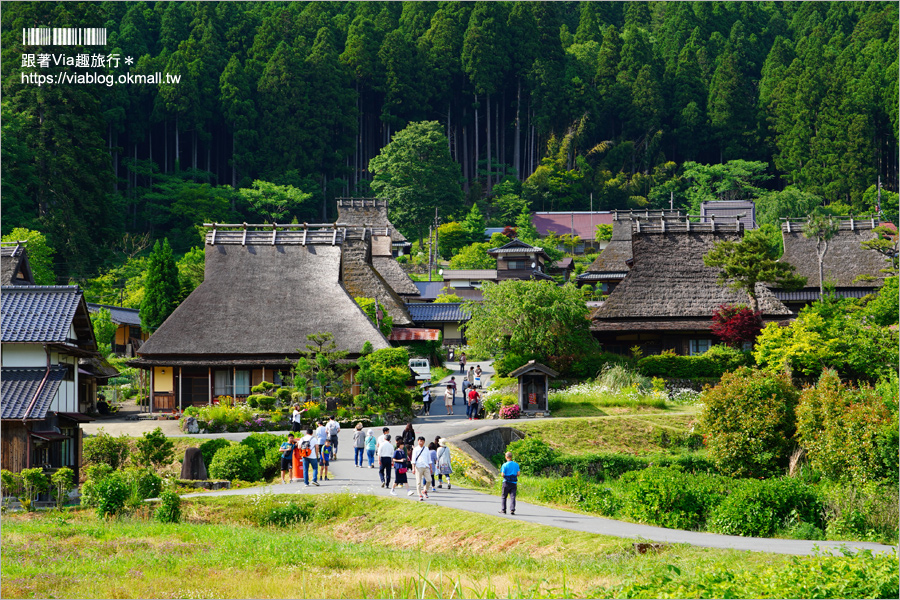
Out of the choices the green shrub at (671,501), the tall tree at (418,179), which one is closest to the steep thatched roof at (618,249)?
the tall tree at (418,179)

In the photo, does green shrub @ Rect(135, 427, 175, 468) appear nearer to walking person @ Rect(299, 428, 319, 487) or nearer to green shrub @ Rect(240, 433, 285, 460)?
green shrub @ Rect(240, 433, 285, 460)

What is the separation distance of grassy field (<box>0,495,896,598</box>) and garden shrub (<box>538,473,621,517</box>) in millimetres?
3187

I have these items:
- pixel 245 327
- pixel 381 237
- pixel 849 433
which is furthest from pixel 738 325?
pixel 381 237

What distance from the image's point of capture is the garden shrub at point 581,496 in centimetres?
2034

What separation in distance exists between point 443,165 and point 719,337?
49734mm

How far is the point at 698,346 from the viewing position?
140 ft

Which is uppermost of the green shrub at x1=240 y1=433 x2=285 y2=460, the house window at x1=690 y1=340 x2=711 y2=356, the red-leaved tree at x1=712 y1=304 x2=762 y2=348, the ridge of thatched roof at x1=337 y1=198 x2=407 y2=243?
the ridge of thatched roof at x1=337 y1=198 x2=407 y2=243

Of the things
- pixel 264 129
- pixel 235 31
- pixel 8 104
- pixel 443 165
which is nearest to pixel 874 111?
pixel 443 165

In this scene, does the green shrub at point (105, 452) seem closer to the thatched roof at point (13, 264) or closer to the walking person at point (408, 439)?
the walking person at point (408, 439)

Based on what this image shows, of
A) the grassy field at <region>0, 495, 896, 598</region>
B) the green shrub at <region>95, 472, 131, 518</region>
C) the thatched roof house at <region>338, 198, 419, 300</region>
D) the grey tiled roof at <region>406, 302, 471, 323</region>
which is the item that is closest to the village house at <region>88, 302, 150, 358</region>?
the thatched roof house at <region>338, 198, 419, 300</region>

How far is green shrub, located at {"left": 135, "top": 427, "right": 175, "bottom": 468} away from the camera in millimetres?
25719

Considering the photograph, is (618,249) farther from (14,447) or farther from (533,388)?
(14,447)

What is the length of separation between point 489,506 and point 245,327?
20049mm

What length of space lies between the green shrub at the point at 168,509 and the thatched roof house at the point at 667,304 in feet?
83.4
